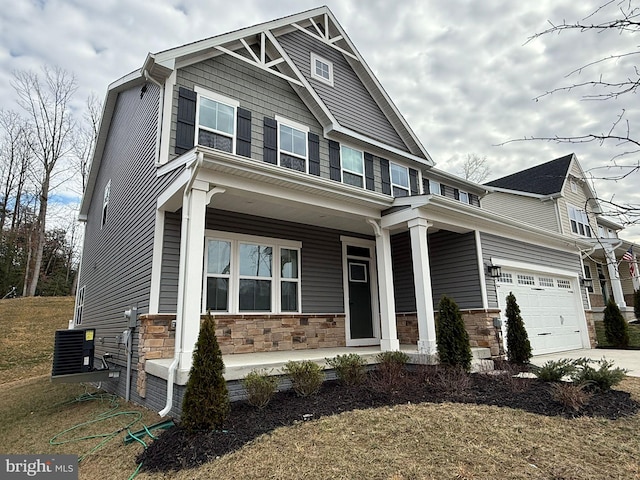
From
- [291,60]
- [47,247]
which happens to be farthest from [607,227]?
[47,247]

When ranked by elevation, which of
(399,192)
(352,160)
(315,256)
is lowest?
(315,256)

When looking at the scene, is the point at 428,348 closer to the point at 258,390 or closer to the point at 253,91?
the point at 258,390

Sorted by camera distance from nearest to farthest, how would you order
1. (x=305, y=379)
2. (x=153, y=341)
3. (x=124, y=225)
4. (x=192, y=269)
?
(x=192, y=269) → (x=305, y=379) → (x=153, y=341) → (x=124, y=225)

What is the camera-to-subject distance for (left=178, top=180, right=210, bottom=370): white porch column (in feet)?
15.5

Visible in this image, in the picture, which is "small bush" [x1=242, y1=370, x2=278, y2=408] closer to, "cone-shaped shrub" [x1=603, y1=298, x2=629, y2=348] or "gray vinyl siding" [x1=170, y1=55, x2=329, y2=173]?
"gray vinyl siding" [x1=170, y1=55, x2=329, y2=173]

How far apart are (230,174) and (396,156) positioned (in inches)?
253

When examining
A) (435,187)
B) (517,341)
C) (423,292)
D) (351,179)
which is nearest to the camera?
(423,292)

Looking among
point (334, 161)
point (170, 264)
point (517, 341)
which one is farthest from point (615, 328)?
point (170, 264)

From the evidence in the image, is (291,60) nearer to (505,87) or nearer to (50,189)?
(505,87)

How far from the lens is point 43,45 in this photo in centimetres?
1173

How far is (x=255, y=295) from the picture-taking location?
24.1 feet

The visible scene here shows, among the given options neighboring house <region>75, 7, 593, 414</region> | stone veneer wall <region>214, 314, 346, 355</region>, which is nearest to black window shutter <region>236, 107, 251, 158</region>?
neighboring house <region>75, 7, 593, 414</region>

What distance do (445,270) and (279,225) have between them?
3866 mm

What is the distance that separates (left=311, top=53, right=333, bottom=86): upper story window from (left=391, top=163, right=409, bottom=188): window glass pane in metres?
2.86
